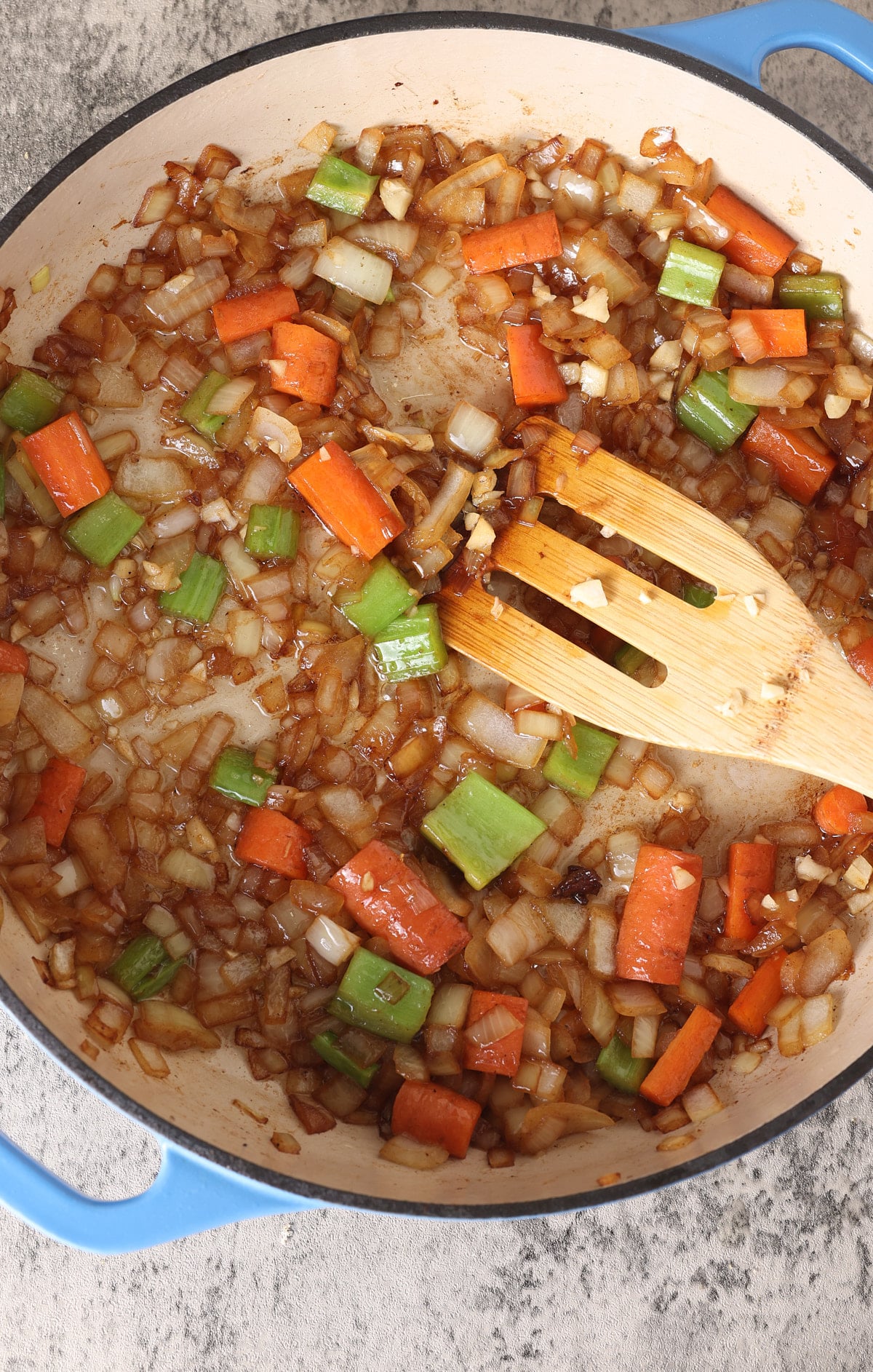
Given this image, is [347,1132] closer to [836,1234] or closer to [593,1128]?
[593,1128]

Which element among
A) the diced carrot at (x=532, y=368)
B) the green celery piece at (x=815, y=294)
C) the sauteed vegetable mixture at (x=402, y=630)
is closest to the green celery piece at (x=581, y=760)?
the sauteed vegetable mixture at (x=402, y=630)

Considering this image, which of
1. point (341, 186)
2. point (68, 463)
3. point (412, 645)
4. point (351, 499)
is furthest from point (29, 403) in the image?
point (412, 645)

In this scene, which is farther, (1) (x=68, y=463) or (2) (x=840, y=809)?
(2) (x=840, y=809)

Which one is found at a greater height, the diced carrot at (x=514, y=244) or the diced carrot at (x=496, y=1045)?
the diced carrot at (x=514, y=244)

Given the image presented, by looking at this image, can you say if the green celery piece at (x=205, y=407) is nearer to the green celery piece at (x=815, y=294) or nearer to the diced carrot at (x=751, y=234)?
the diced carrot at (x=751, y=234)

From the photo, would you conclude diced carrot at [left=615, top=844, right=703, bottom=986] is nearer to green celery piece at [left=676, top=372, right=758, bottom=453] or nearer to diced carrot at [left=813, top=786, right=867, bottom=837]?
diced carrot at [left=813, top=786, right=867, bottom=837]

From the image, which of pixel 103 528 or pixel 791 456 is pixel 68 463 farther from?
pixel 791 456
